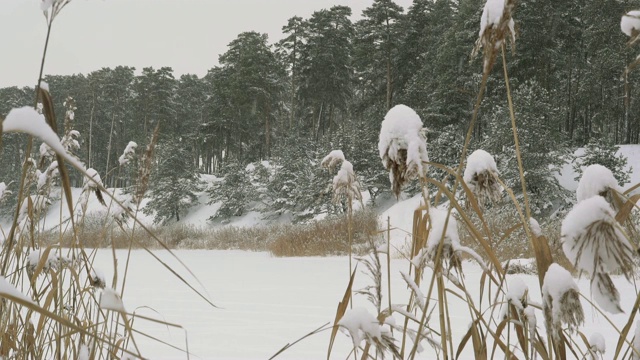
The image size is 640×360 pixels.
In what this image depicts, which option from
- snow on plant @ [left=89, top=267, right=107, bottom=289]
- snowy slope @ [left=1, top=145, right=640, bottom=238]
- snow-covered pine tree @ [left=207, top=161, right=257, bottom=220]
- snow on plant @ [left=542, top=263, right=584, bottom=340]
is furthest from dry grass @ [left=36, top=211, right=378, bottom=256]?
snow on plant @ [left=542, top=263, right=584, bottom=340]

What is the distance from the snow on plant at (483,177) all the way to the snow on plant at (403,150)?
0.16 m

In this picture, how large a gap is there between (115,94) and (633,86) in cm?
4330

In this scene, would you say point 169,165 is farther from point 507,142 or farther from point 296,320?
point 296,320

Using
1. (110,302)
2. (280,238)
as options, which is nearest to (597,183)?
(110,302)

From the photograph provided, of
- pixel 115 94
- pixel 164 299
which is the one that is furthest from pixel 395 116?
pixel 115 94

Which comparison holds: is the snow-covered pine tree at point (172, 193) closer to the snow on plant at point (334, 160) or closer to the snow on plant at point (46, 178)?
the snow on plant at point (46, 178)

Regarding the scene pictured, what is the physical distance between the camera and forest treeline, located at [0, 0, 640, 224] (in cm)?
1748

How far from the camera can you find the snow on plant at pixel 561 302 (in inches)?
18.8

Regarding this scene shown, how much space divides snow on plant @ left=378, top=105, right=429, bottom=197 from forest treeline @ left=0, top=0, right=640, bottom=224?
853 centimetres

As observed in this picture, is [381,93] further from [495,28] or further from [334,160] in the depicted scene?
[495,28]

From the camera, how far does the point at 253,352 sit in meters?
2.87

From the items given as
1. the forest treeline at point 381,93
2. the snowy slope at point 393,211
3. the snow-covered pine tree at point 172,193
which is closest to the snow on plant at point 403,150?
the snowy slope at point 393,211

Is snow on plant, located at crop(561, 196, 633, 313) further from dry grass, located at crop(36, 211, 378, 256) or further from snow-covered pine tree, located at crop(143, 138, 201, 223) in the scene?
snow-covered pine tree, located at crop(143, 138, 201, 223)

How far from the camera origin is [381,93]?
32.0 metres
